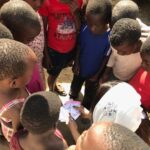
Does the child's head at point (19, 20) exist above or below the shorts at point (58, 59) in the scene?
above

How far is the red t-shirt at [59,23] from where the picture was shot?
10.1ft

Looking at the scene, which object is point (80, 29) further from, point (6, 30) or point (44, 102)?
point (44, 102)

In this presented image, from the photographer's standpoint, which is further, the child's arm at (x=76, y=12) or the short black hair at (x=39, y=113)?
the child's arm at (x=76, y=12)

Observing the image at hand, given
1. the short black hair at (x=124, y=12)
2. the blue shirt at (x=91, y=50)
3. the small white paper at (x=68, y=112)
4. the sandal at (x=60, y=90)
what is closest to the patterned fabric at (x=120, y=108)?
the small white paper at (x=68, y=112)

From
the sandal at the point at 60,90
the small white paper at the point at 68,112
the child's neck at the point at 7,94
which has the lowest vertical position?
the sandal at the point at 60,90

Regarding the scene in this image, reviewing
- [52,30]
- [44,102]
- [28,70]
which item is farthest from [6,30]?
[52,30]

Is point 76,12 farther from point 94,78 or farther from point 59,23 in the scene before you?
point 94,78

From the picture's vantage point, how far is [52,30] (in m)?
3.18

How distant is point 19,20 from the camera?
238cm

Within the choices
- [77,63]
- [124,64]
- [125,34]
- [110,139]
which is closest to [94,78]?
[77,63]

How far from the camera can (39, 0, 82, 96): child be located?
3071 mm

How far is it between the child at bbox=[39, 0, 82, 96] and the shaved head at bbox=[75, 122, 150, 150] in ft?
5.75

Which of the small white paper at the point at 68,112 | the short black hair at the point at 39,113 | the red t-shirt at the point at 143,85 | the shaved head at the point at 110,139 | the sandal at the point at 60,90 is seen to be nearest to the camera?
the shaved head at the point at 110,139

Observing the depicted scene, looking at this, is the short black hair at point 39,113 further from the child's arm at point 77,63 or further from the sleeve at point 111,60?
the child's arm at point 77,63
